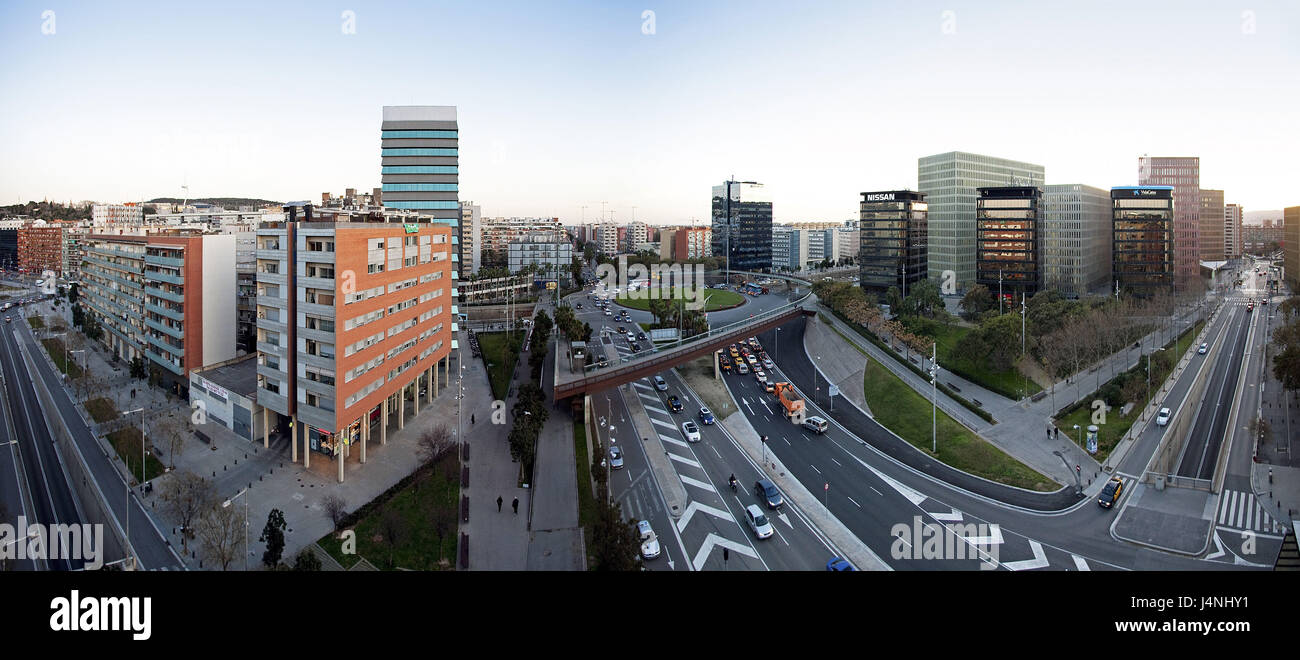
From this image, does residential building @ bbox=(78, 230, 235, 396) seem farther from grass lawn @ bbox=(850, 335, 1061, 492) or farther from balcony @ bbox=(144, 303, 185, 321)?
grass lawn @ bbox=(850, 335, 1061, 492)

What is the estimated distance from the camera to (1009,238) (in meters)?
42.2

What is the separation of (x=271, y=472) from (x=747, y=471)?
43.5ft

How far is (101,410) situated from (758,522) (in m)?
22.6

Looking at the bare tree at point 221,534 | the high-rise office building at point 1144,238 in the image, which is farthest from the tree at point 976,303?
the bare tree at point 221,534

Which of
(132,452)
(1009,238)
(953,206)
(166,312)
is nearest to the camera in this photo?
(132,452)

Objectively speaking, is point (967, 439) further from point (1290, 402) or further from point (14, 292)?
point (14, 292)

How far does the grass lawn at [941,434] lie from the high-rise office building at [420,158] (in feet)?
72.6

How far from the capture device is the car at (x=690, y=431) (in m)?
21.2

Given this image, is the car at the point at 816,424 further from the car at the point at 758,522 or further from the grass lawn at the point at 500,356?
the grass lawn at the point at 500,356

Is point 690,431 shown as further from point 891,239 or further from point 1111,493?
point 891,239

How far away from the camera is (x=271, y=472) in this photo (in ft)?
55.9

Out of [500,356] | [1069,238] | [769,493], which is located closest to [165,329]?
[500,356]

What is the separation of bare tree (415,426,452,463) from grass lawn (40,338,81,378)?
19.1 metres
